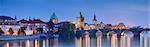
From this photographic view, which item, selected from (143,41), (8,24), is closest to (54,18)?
(8,24)

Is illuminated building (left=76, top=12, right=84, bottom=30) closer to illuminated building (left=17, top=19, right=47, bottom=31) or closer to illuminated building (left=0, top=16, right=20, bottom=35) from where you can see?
illuminated building (left=17, top=19, right=47, bottom=31)

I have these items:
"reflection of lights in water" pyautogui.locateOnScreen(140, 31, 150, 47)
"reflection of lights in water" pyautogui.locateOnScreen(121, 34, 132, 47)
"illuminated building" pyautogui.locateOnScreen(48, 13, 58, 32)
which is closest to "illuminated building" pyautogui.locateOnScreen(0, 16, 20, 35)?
"illuminated building" pyautogui.locateOnScreen(48, 13, 58, 32)

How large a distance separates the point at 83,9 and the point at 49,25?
1.51 ft

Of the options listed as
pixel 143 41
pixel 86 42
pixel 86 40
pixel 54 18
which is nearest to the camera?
pixel 54 18

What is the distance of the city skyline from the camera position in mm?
4324

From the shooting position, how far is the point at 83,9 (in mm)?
4395

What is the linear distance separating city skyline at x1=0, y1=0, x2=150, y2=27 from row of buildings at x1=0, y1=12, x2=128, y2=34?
0.05m

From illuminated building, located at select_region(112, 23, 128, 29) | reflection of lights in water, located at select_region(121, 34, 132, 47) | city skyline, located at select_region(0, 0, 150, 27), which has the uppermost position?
city skyline, located at select_region(0, 0, 150, 27)

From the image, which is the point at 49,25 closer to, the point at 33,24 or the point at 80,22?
Answer: the point at 33,24

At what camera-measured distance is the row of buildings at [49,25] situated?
4.37m

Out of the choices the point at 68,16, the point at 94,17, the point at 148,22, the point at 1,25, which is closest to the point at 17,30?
the point at 1,25

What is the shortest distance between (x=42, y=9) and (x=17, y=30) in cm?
43

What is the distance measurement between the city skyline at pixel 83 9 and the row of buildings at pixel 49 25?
5 centimetres

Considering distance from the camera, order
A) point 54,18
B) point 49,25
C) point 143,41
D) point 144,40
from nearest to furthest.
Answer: point 54,18
point 49,25
point 143,41
point 144,40
